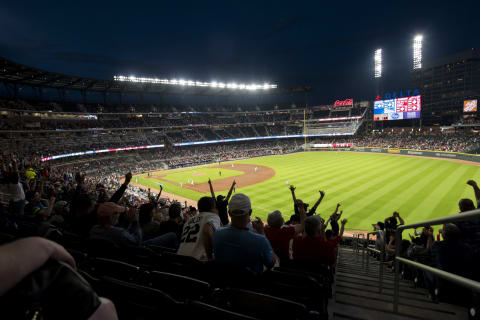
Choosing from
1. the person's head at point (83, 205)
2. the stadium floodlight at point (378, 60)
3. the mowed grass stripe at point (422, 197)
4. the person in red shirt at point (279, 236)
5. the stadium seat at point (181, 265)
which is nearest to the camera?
the stadium seat at point (181, 265)

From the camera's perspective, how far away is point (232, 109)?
95812 mm

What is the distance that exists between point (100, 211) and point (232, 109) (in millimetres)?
93857

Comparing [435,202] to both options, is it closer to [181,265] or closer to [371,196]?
[371,196]

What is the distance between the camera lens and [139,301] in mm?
2219

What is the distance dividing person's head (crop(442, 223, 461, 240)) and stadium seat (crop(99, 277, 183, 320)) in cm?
391

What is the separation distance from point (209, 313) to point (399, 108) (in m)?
81.7

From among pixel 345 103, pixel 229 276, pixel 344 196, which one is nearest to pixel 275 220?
pixel 229 276

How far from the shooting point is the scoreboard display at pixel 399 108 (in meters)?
66.1

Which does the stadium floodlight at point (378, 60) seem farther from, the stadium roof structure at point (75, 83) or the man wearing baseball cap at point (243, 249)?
the man wearing baseball cap at point (243, 249)

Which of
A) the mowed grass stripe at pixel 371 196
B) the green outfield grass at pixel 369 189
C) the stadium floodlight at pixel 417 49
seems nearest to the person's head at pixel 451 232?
the green outfield grass at pixel 369 189

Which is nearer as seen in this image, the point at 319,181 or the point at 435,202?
the point at 435,202

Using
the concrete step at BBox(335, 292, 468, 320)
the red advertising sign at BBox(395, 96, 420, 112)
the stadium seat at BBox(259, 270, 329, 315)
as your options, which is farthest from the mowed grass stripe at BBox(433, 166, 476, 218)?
the red advertising sign at BBox(395, 96, 420, 112)

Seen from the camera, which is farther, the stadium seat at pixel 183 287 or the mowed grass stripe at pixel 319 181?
the mowed grass stripe at pixel 319 181

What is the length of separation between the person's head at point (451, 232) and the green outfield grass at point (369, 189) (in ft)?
57.3
